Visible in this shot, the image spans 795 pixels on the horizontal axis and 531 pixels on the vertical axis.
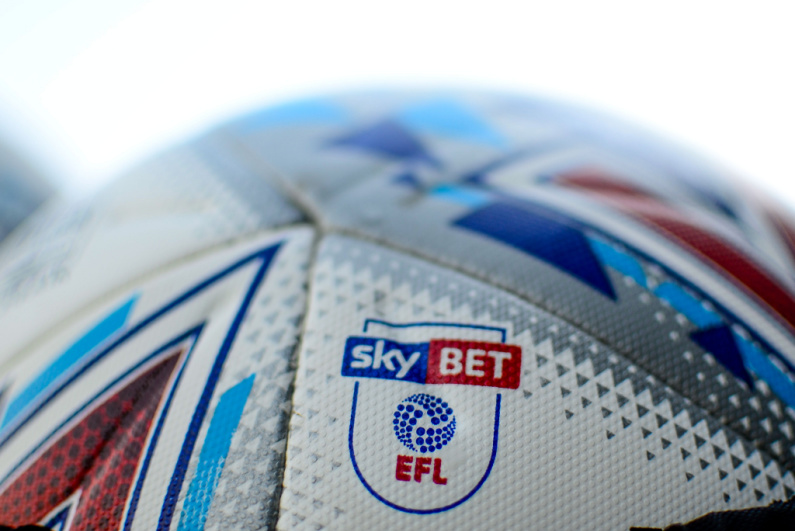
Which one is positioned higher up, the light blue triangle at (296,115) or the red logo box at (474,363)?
the light blue triangle at (296,115)

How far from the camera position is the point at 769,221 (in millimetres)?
785

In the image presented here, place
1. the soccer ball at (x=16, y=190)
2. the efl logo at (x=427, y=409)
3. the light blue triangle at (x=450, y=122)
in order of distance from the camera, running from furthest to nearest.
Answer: the soccer ball at (x=16, y=190) < the light blue triangle at (x=450, y=122) < the efl logo at (x=427, y=409)

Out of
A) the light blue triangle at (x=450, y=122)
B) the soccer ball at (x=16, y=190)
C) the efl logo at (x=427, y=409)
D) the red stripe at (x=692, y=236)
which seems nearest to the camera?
the efl logo at (x=427, y=409)

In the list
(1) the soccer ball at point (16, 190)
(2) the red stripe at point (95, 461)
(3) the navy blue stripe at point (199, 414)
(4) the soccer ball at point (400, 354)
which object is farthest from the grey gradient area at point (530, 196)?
(1) the soccer ball at point (16, 190)

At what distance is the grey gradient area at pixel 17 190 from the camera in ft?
3.45

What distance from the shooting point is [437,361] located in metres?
0.48

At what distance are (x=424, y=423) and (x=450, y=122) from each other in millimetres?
469

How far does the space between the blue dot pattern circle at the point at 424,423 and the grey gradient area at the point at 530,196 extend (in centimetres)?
12

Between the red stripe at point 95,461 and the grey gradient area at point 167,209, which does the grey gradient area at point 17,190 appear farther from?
the red stripe at point 95,461

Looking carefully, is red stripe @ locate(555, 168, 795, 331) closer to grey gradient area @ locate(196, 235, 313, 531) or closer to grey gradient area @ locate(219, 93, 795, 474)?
grey gradient area @ locate(219, 93, 795, 474)

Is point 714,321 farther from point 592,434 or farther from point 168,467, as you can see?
point 168,467

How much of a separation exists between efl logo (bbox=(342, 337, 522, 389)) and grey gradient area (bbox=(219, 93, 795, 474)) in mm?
72

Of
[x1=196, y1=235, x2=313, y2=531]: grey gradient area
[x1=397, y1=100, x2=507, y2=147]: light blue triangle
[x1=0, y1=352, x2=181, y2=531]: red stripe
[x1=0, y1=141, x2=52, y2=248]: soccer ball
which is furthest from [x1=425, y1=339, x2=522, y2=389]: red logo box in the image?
[x1=0, y1=141, x2=52, y2=248]: soccer ball

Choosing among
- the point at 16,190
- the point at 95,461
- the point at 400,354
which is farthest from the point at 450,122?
the point at 16,190
